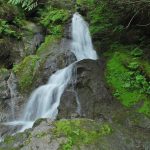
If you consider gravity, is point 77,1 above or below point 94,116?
above

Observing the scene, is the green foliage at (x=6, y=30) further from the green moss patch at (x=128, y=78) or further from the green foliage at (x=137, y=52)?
the green foliage at (x=137, y=52)

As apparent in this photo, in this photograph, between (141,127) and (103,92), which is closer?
(141,127)

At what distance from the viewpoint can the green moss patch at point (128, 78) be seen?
848cm

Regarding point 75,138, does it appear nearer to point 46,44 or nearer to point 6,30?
point 46,44

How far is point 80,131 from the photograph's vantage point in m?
6.47

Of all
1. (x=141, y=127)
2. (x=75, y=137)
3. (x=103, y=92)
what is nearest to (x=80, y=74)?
(x=103, y=92)

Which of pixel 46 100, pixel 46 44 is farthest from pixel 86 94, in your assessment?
pixel 46 44

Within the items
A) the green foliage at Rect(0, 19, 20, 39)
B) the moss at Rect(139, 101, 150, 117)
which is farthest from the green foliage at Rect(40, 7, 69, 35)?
the moss at Rect(139, 101, 150, 117)

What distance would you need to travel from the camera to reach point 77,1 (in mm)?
15867

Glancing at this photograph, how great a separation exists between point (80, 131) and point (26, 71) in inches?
190

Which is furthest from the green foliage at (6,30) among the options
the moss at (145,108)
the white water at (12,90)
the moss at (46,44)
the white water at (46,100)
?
the moss at (145,108)

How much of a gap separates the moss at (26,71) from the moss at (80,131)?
396cm

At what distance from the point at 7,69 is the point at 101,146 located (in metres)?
6.07

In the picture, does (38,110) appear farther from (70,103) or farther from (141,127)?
(141,127)
